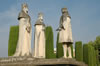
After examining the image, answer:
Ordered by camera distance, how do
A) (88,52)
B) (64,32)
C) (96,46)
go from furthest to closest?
(96,46), (88,52), (64,32)

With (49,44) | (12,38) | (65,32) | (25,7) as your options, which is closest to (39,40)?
(25,7)

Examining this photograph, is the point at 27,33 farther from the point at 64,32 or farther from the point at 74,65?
the point at 74,65

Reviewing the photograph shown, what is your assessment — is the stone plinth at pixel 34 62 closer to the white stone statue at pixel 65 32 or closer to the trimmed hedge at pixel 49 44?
the white stone statue at pixel 65 32

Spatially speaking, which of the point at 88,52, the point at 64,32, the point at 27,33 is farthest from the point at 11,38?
the point at 88,52

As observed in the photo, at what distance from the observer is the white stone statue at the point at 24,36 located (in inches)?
593

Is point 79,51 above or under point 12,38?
under

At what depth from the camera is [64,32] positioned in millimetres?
14562

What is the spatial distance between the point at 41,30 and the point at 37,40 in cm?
90

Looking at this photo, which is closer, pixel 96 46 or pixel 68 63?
pixel 68 63

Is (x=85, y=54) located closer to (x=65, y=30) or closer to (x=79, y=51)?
(x=79, y=51)

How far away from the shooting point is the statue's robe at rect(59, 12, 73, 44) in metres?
14.4

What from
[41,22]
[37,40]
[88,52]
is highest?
[41,22]

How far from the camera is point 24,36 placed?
15258 mm

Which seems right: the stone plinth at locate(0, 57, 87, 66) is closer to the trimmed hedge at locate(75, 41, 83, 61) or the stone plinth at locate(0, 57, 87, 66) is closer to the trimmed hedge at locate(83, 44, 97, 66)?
the trimmed hedge at locate(75, 41, 83, 61)
